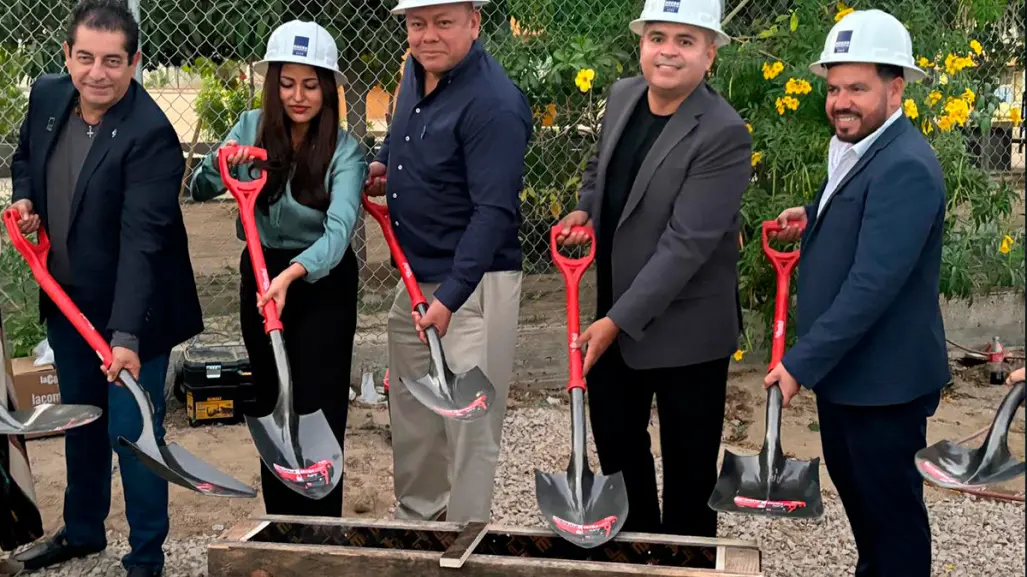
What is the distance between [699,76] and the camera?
10.2 feet

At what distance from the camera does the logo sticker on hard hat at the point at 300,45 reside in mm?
3236

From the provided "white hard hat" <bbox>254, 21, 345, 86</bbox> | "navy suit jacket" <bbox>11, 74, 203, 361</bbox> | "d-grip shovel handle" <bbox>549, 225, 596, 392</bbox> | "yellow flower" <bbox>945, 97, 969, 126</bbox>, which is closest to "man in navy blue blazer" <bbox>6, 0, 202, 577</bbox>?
"navy suit jacket" <bbox>11, 74, 203, 361</bbox>

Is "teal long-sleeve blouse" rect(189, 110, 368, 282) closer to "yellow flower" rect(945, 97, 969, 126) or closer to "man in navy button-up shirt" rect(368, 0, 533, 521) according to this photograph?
"man in navy button-up shirt" rect(368, 0, 533, 521)

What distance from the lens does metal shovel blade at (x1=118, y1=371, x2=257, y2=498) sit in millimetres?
3062

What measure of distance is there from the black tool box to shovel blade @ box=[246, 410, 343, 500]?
2068 millimetres

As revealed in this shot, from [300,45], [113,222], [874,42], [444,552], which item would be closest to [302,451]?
[444,552]

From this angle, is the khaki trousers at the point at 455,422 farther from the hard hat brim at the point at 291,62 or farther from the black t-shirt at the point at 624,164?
the hard hat brim at the point at 291,62

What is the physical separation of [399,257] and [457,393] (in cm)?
46

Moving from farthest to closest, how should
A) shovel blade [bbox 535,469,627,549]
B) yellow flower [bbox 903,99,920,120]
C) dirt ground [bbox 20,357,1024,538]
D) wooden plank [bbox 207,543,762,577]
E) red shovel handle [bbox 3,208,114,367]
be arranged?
yellow flower [bbox 903,99,920,120], dirt ground [bbox 20,357,1024,538], red shovel handle [bbox 3,208,114,367], shovel blade [bbox 535,469,627,549], wooden plank [bbox 207,543,762,577]

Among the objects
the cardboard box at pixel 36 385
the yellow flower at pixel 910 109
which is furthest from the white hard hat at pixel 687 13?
the cardboard box at pixel 36 385

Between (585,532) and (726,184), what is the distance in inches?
39.3

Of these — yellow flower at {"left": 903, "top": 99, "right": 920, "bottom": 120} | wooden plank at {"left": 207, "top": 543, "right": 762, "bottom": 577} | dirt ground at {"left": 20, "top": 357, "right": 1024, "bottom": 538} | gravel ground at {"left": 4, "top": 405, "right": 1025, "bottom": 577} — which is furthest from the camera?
yellow flower at {"left": 903, "top": 99, "right": 920, "bottom": 120}

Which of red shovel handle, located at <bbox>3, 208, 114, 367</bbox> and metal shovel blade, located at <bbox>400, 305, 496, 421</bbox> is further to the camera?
metal shovel blade, located at <bbox>400, 305, 496, 421</bbox>

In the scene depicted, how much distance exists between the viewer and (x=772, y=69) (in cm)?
519
